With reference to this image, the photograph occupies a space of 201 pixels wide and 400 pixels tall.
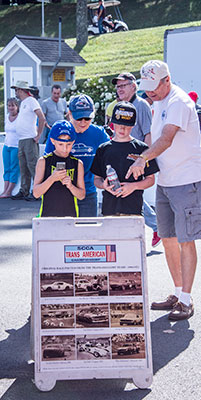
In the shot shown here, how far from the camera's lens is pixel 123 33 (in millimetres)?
41062

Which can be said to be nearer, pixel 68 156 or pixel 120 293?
pixel 120 293

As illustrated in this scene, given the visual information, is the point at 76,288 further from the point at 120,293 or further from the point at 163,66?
the point at 163,66

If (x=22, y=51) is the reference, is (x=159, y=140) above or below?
below

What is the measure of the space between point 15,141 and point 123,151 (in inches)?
325

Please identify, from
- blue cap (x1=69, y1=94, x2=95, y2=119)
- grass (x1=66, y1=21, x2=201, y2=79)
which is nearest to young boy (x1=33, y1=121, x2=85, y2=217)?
blue cap (x1=69, y1=94, x2=95, y2=119)

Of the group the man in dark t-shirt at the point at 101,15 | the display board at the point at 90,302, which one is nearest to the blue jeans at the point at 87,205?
the display board at the point at 90,302

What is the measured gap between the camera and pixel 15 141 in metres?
13.5

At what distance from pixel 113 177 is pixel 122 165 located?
0.64ft

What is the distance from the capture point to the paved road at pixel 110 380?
4484 millimetres

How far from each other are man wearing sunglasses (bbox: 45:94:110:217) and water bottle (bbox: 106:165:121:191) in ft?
1.94

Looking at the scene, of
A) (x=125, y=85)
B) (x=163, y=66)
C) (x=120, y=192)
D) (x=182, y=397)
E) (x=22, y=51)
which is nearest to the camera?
(x=182, y=397)

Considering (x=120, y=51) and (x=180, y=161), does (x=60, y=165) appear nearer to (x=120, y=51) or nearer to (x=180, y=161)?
(x=180, y=161)

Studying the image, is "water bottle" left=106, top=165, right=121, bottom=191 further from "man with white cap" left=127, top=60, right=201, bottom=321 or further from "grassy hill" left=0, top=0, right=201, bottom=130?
"grassy hill" left=0, top=0, right=201, bottom=130

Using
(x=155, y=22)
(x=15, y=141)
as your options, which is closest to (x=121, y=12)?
(x=155, y=22)
